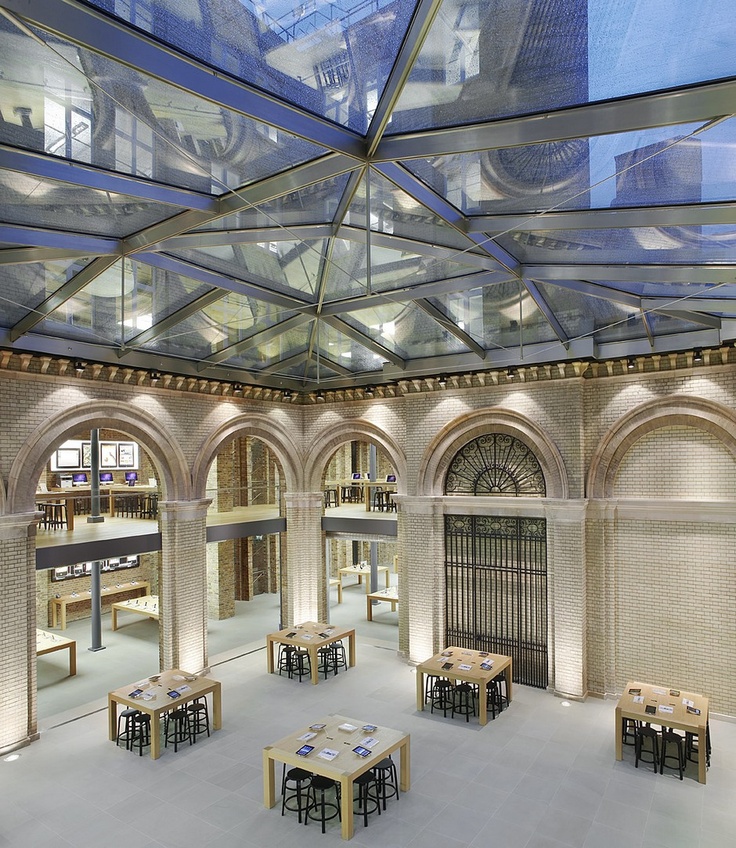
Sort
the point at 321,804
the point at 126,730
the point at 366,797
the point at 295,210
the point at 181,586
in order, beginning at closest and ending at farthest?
the point at 295,210 → the point at 321,804 → the point at 366,797 → the point at 126,730 → the point at 181,586

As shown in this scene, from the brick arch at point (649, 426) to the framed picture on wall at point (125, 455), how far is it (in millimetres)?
14845

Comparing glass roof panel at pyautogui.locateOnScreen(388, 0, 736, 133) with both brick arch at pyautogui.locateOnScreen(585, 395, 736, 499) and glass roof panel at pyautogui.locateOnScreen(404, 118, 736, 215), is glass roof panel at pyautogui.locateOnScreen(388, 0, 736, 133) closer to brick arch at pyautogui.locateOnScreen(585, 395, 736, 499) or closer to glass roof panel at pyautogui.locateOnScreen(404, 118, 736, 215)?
glass roof panel at pyautogui.locateOnScreen(404, 118, 736, 215)

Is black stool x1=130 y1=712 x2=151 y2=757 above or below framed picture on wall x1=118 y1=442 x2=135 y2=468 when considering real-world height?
below

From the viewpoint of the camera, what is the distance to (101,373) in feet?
36.1

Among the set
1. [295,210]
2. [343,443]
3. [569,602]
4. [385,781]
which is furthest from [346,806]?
[343,443]

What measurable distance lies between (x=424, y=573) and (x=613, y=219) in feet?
31.1

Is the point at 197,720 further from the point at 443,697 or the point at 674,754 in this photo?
the point at 674,754

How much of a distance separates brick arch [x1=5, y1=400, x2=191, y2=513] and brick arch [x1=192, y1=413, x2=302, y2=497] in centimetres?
44

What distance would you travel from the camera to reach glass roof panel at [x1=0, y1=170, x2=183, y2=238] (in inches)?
221

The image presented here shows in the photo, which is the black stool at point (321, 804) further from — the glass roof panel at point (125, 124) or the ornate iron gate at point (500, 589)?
the glass roof panel at point (125, 124)

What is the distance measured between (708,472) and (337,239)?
7952mm

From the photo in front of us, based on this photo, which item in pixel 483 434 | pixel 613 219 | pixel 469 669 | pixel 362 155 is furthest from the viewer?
pixel 483 434

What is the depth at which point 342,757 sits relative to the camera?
7668 millimetres

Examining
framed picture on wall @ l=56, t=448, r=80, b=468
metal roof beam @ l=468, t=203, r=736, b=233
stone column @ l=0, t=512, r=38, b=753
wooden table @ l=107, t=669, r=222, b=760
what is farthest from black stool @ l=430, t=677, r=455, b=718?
framed picture on wall @ l=56, t=448, r=80, b=468
